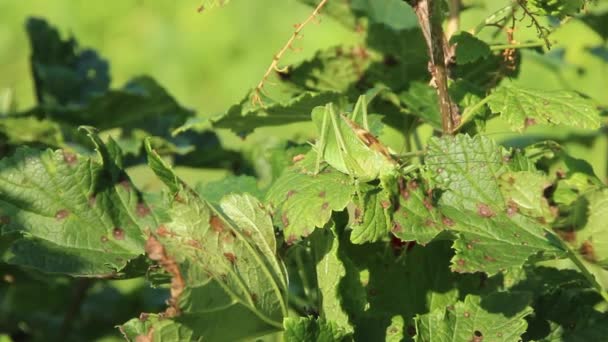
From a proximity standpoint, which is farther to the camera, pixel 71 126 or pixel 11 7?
pixel 11 7

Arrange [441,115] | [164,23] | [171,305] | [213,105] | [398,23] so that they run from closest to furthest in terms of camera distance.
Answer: [171,305] < [441,115] < [398,23] < [213,105] < [164,23]

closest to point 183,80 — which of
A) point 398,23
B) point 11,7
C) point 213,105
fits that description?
point 213,105

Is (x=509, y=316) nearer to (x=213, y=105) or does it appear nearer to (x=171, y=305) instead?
(x=171, y=305)

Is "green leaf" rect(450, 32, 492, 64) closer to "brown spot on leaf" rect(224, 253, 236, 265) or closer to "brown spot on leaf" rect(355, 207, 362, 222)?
"brown spot on leaf" rect(355, 207, 362, 222)

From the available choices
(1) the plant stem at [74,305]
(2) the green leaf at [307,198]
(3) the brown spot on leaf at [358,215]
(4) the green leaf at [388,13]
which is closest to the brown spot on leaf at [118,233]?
(2) the green leaf at [307,198]

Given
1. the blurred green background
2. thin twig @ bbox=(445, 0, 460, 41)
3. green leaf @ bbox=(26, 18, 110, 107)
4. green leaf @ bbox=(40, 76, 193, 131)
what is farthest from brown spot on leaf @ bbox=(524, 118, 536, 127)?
the blurred green background

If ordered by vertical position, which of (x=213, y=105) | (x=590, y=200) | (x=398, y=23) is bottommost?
(x=213, y=105)
